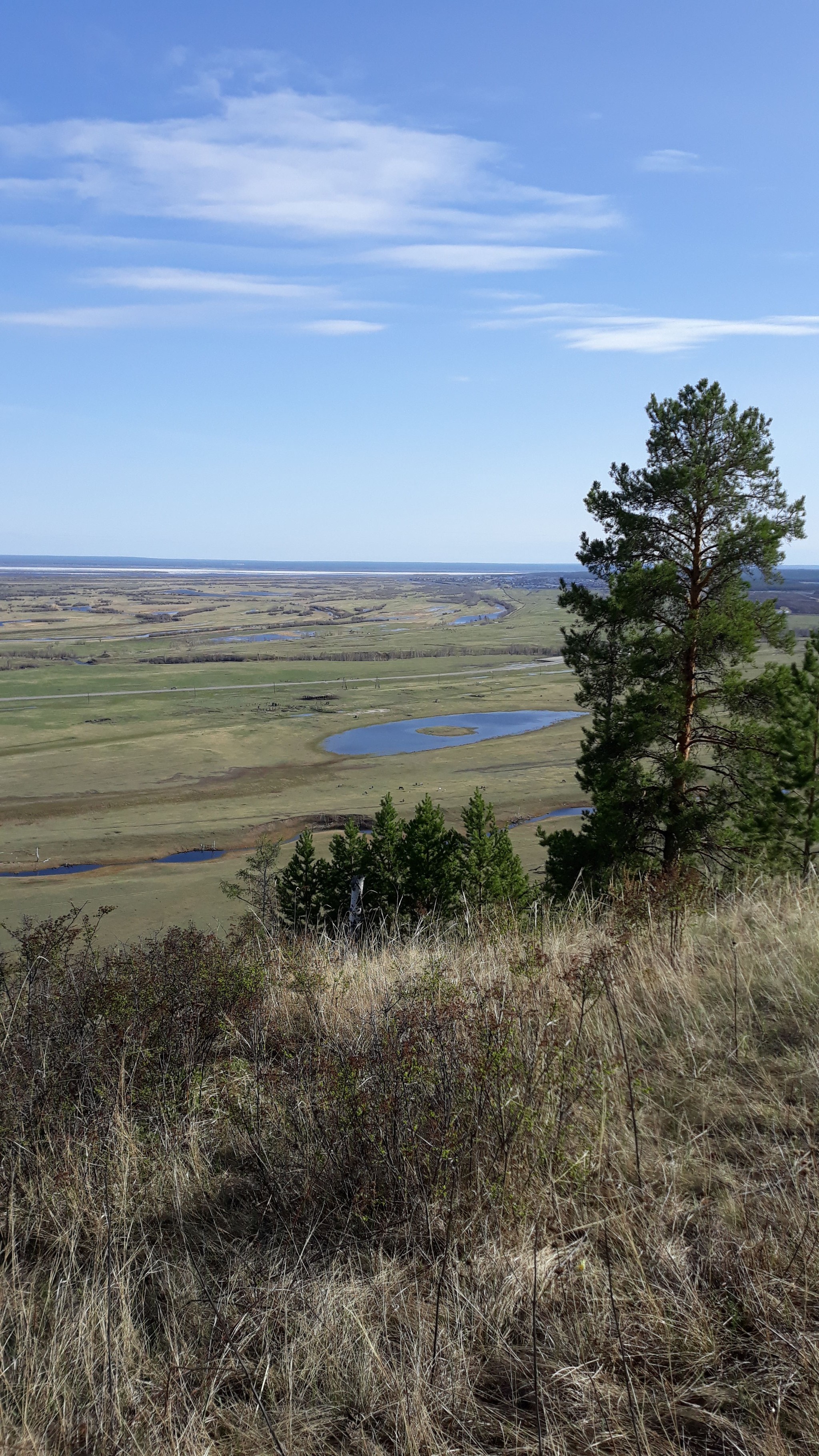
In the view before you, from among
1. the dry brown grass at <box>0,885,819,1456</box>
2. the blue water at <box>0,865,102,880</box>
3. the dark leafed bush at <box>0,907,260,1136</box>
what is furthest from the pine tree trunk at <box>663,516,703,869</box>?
the blue water at <box>0,865,102,880</box>

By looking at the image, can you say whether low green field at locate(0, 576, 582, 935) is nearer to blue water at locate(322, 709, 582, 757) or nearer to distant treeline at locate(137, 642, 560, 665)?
distant treeline at locate(137, 642, 560, 665)

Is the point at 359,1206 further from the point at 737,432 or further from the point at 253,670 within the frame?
the point at 253,670

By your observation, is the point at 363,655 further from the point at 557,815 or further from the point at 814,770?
the point at 814,770

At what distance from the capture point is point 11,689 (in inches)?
3720

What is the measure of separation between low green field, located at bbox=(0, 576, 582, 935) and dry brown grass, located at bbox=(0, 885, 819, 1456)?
33.1m

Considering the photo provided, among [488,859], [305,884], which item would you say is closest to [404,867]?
[305,884]

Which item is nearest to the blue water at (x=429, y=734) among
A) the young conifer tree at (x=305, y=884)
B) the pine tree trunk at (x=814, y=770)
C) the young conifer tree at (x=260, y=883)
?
the young conifer tree at (x=260, y=883)

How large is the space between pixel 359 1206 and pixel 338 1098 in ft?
1.94

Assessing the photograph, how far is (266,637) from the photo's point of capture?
15212cm

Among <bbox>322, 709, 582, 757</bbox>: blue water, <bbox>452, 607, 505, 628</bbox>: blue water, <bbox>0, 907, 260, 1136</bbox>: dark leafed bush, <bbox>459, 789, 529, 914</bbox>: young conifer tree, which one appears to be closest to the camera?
<bbox>0, 907, 260, 1136</bbox>: dark leafed bush

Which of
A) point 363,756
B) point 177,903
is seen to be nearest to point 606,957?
point 177,903

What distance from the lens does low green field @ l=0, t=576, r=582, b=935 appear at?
4528 cm

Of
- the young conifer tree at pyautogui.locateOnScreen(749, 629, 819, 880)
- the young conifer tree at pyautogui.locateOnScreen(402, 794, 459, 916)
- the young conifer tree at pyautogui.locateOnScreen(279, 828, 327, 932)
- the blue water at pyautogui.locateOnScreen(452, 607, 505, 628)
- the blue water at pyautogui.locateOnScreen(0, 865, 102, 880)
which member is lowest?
the blue water at pyautogui.locateOnScreen(0, 865, 102, 880)

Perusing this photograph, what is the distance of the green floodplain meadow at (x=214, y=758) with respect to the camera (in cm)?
4441
